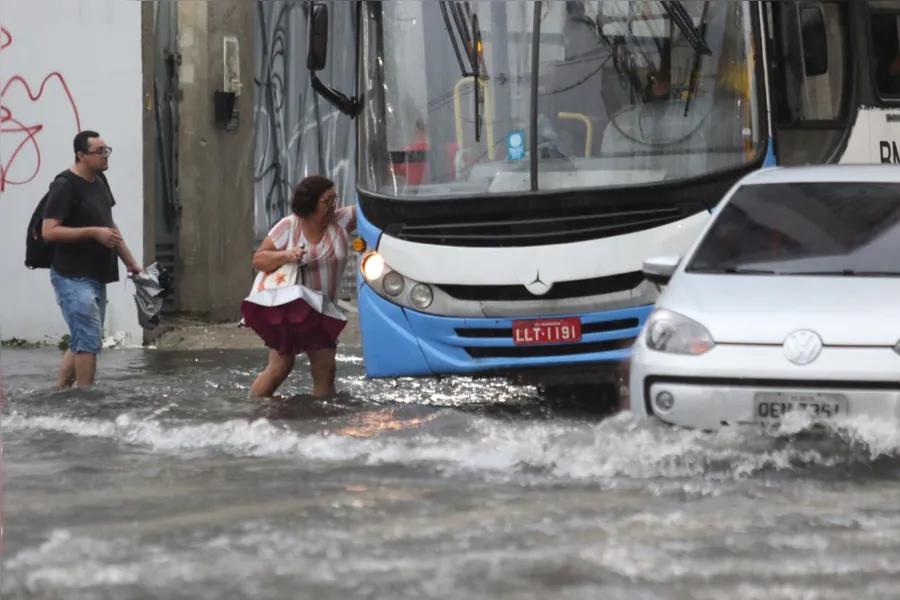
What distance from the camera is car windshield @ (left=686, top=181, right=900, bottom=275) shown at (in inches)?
322

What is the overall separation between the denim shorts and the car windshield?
4002 mm

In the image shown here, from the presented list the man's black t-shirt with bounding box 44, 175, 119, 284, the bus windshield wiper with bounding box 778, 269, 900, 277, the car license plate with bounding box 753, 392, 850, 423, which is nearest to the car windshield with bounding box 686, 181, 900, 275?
the bus windshield wiper with bounding box 778, 269, 900, 277

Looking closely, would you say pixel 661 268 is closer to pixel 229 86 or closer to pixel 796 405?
pixel 796 405

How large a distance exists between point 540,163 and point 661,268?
1.84 meters

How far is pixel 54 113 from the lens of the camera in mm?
15016

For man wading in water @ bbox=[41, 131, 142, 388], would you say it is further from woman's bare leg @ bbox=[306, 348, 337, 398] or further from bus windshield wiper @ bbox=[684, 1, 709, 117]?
bus windshield wiper @ bbox=[684, 1, 709, 117]

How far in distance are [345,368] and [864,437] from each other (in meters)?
6.77

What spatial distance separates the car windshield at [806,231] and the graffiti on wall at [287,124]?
9.88 meters

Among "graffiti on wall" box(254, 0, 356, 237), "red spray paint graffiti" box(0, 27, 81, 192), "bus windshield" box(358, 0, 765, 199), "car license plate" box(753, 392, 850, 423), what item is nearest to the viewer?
"car license plate" box(753, 392, 850, 423)

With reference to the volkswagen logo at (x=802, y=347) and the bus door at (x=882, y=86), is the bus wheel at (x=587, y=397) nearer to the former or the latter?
the bus door at (x=882, y=86)

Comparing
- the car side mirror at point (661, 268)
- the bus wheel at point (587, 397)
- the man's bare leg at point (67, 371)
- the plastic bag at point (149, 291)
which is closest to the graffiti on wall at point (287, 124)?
the plastic bag at point (149, 291)

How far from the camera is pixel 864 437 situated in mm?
7234

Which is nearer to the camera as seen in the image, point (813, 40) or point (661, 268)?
point (661, 268)

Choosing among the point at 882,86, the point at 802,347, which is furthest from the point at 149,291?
the point at 802,347
